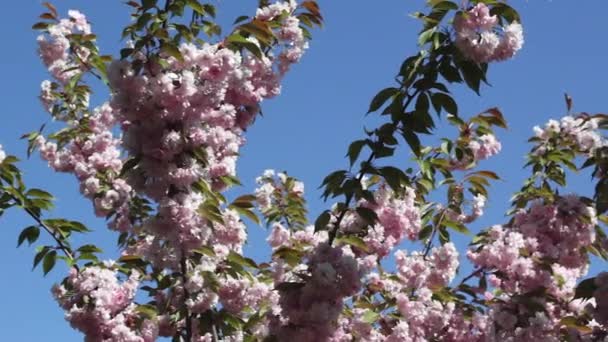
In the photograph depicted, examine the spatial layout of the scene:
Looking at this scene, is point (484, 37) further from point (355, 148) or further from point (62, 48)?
point (62, 48)

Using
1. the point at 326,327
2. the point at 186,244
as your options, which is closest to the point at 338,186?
the point at 326,327

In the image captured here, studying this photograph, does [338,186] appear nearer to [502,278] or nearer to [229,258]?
[229,258]

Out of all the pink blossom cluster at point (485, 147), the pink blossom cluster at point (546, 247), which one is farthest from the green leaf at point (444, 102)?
the pink blossom cluster at point (485, 147)

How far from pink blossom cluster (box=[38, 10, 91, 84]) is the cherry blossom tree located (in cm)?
9

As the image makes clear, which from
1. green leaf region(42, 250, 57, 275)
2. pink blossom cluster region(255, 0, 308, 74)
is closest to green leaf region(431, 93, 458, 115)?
pink blossom cluster region(255, 0, 308, 74)

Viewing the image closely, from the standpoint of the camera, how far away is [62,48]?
249 inches

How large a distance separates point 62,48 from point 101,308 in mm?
2949

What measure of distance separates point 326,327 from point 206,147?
3.17 ft

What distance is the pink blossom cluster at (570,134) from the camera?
4.40 m

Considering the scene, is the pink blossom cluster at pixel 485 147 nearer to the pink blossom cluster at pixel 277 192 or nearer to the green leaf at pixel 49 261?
the pink blossom cluster at pixel 277 192

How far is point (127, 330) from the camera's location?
4.09m

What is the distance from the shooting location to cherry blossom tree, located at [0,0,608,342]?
10.8ft

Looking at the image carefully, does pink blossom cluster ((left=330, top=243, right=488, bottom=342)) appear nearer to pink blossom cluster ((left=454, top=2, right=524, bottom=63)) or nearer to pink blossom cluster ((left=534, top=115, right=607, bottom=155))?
pink blossom cluster ((left=534, top=115, right=607, bottom=155))

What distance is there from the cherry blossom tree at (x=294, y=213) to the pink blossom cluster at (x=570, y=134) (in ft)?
0.04
